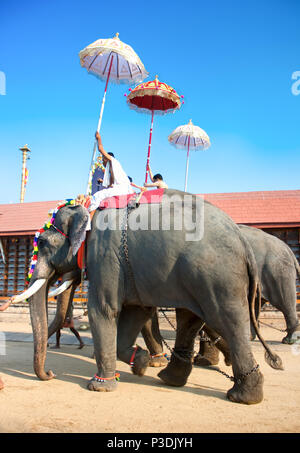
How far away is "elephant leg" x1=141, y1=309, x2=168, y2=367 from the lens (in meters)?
5.25

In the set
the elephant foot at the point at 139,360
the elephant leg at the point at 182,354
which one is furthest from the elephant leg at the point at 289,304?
the elephant foot at the point at 139,360

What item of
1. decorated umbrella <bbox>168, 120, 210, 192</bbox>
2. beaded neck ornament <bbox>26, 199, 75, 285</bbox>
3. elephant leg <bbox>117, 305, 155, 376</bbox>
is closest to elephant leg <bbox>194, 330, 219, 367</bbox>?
elephant leg <bbox>117, 305, 155, 376</bbox>

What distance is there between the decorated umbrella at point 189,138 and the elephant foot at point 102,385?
752cm

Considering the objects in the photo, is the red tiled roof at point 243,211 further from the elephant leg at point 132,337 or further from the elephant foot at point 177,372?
the elephant foot at point 177,372

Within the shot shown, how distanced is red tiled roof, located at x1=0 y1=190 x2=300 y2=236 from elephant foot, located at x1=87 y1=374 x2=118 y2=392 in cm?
745

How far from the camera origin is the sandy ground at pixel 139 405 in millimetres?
2768

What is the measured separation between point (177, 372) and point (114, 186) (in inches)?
89.6

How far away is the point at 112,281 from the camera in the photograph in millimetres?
3951

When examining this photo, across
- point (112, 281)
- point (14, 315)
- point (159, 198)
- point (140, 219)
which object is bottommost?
point (14, 315)

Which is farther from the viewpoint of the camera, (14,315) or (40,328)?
(14,315)
